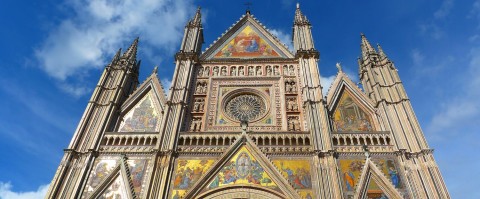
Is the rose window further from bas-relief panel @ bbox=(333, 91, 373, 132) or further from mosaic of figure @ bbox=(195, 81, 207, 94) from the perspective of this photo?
bas-relief panel @ bbox=(333, 91, 373, 132)

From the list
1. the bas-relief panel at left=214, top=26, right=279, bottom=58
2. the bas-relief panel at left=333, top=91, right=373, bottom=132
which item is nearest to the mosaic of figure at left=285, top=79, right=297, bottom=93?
the bas-relief panel at left=214, top=26, right=279, bottom=58

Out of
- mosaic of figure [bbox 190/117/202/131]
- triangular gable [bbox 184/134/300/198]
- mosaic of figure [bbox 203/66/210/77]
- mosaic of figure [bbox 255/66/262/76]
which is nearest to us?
triangular gable [bbox 184/134/300/198]

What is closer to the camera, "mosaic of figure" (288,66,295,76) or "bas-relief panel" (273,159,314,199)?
"bas-relief panel" (273,159,314,199)

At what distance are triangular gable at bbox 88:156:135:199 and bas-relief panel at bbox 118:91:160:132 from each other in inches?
92.8

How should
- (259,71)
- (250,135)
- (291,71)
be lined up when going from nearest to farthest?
1. (250,135)
2. (291,71)
3. (259,71)

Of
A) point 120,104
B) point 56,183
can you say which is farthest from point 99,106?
point 56,183

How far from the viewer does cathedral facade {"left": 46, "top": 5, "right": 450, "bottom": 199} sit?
558 inches

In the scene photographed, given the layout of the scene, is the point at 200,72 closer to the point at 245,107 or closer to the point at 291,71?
the point at 245,107

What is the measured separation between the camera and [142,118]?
57.0 feet

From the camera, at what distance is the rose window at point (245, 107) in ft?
58.1

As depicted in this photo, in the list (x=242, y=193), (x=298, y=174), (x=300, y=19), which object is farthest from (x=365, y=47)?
(x=242, y=193)

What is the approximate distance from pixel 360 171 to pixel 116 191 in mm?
10153

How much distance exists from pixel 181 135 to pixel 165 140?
817 millimetres

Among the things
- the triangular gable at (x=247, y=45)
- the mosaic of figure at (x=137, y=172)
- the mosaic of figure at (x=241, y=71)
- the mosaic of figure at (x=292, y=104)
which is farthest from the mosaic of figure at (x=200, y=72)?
the mosaic of figure at (x=137, y=172)
